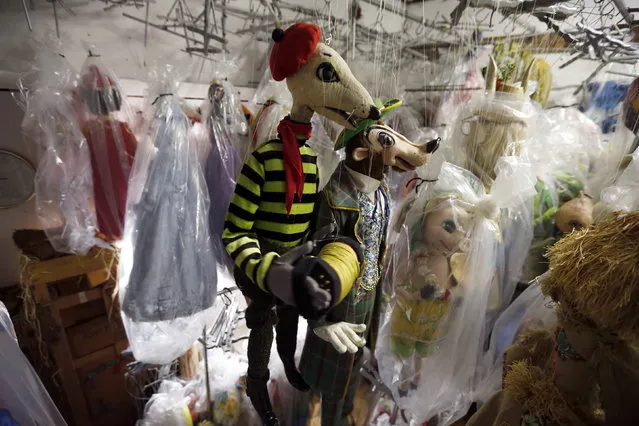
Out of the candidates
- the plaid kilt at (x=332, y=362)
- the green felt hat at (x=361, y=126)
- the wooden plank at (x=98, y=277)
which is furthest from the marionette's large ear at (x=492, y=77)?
the wooden plank at (x=98, y=277)

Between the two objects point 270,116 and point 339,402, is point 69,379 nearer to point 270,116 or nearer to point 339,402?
point 339,402

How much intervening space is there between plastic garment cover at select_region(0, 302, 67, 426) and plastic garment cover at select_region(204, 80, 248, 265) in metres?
0.52

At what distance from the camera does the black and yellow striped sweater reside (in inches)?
23.2

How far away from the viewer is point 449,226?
2.73 ft

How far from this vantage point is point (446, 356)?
98cm

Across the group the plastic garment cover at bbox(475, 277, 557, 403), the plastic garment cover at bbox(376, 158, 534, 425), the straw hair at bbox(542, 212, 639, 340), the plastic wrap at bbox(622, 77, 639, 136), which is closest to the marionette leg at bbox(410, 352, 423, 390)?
the plastic garment cover at bbox(376, 158, 534, 425)

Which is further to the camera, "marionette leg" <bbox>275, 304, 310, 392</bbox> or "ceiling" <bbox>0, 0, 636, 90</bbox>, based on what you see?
"ceiling" <bbox>0, 0, 636, 90</bbox>

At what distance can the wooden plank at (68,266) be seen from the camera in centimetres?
103

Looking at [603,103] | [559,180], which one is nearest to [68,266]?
[559,180]

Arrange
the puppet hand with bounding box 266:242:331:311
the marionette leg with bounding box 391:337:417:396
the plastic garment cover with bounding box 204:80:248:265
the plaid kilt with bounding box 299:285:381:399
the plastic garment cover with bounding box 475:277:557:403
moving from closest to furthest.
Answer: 1. the puppet hand with bounding box 266:242:331:311
2. the plaid kilt with bounding box 299:285:381:399
3. the plastic garment cover with bounding box 475:277:557:403
4. the marionette leg with bounding box 391:337:417:396
5. the plastic garment cover with bounding box 204:80:248:265

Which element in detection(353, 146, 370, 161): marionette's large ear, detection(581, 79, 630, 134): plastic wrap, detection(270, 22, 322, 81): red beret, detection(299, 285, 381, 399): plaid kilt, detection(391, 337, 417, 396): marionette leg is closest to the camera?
detection(270, 22, 322, 81): red beret

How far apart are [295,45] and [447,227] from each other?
0.58 m

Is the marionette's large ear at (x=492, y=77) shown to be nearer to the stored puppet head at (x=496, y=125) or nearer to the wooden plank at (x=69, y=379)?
the stored puppet head at (x=496, y=125)

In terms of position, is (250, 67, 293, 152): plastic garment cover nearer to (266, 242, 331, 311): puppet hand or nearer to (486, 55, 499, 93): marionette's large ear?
(266, 242, 331, 311): puppet hand
